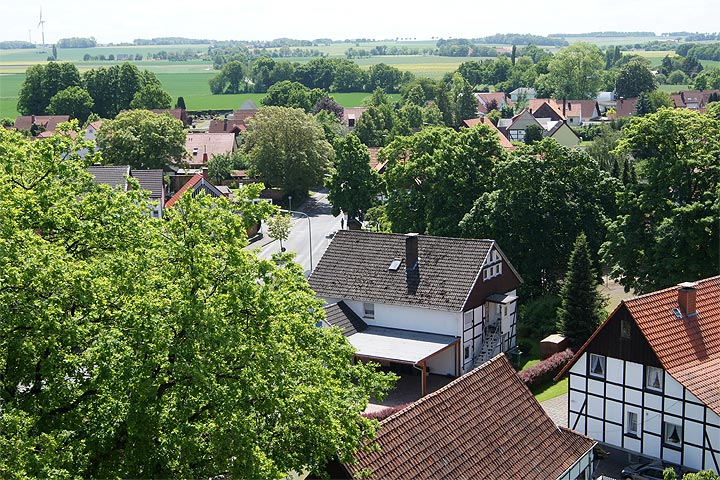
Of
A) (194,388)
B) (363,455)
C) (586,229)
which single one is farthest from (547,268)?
(194,388)

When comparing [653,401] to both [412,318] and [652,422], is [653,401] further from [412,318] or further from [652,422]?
[412,318]

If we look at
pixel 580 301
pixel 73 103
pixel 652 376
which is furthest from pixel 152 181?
pixel 73 103

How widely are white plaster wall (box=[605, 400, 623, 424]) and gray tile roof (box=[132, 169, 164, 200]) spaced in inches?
1859

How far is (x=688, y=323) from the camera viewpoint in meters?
35.1

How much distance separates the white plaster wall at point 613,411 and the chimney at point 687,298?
4.26 m

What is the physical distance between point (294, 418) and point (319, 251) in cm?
5301

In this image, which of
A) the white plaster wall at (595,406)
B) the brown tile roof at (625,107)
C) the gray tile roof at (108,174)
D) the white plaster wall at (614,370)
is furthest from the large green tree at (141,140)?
the brown tile roof at (625,107)

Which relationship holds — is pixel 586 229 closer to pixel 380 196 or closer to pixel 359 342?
pixel 359 342

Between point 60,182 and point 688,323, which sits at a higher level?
point 60,182

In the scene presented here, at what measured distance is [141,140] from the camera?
9331 cm

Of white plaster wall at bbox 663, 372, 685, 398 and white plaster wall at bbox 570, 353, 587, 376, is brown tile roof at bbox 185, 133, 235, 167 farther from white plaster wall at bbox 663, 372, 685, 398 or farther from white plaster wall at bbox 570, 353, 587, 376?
white plaster wall at bbox 663, 372, 685, 398

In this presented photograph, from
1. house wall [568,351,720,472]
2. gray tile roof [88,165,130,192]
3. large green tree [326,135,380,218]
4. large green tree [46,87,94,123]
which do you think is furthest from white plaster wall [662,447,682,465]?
large green tree [46,87,94,123]

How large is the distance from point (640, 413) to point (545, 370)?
314 inches

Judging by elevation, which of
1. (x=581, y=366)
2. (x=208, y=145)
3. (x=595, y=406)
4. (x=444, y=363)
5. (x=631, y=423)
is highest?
(x=581, y=366)
